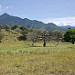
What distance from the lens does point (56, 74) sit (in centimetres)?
628

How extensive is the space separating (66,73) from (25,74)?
2.86 metres

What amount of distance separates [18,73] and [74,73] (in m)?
3.94

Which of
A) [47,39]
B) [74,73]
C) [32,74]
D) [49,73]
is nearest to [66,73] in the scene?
[74,73]

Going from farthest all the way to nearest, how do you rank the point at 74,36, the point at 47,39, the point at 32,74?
1. the point at 74,36
2. the point at 47,39
3. the point at 32,74

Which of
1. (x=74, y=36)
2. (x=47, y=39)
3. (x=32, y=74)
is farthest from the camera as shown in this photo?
(x=74, y=36)

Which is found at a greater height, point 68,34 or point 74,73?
point 68,34

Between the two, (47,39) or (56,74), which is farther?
(47,39)

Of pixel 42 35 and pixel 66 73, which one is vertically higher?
pixel 42 35

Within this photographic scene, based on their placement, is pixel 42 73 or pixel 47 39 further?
pixel 47 39

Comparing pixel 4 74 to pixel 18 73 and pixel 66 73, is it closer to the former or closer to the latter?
pixel 18 73

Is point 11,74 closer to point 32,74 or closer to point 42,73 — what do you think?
point 32,74

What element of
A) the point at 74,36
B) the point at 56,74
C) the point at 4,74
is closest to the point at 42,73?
the point at 56,74

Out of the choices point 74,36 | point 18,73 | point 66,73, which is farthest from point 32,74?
point 74,36

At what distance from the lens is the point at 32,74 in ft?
20.5
